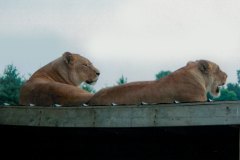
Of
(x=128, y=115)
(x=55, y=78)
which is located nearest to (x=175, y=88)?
(x=128, y=115)

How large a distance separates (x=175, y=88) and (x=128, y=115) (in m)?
2.83

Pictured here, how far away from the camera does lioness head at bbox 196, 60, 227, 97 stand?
1018 centimetres

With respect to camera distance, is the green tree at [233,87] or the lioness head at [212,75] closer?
the lioness head at [212,75]

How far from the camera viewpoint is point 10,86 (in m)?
29.6

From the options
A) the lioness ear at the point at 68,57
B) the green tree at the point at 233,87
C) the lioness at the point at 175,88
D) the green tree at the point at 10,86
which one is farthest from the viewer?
the green tree at the point at 233,87

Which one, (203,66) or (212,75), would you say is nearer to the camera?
(203,66)

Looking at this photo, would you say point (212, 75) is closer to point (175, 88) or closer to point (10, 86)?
point (175, 88)

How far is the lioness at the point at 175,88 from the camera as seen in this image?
8727 millimetres
